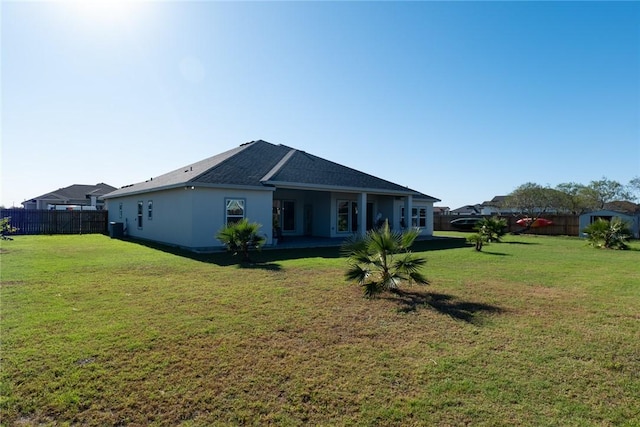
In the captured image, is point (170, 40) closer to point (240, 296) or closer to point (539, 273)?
point (240, 296)

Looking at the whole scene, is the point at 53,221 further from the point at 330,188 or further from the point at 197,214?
the point at 330,188

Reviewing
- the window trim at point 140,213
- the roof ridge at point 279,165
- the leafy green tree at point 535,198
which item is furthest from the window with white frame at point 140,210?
the leafy green tree at point 535,198

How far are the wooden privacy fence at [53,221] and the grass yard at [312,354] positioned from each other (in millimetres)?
19769

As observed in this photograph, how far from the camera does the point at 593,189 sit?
43.6m

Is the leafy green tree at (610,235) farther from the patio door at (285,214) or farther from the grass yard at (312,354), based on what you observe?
the patio door at (285,214)

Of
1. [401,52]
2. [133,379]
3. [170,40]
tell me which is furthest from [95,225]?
[133,379]

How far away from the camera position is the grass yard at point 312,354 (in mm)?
3041

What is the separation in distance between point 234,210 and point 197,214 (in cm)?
152

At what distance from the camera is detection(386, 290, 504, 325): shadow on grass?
5801 mm

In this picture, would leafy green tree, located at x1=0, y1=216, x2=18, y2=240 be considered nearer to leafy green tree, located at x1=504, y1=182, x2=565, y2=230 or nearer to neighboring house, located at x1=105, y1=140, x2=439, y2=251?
neighboring house, located at x1=105, y1=140, x2=439, y2=251

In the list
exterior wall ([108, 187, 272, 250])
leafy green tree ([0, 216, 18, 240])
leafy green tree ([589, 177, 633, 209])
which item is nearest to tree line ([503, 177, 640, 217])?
leafy green tree ([589, 177, 633, 209])

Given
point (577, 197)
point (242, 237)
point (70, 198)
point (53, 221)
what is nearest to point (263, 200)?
point (242, 237)

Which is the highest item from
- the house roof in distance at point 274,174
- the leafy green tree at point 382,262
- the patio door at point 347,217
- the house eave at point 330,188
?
the house roof in distance at point 274,174

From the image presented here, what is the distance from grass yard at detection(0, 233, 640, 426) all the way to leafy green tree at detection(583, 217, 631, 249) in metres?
11.6
